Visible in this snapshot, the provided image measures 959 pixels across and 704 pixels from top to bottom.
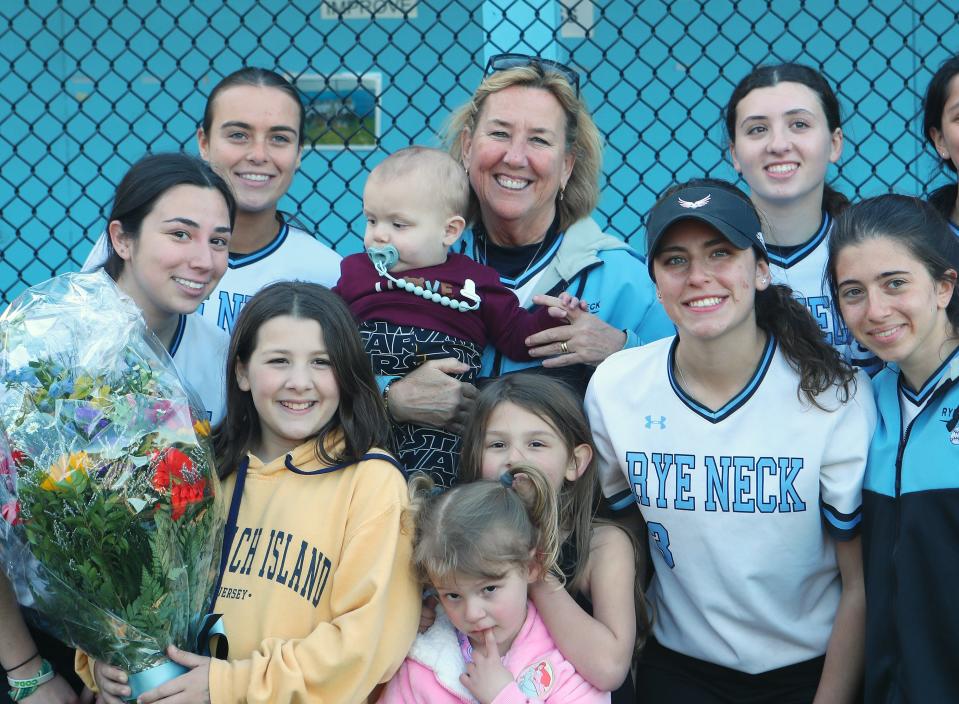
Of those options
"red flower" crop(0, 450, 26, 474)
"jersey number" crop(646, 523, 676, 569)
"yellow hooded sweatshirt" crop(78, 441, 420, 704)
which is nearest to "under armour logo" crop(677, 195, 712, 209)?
"jersey number" crop(646, 523, 676, 569)

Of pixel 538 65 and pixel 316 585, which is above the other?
pixel 538 65

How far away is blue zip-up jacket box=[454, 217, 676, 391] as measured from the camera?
3188 mm

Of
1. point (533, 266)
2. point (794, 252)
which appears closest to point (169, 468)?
point (533, 266)

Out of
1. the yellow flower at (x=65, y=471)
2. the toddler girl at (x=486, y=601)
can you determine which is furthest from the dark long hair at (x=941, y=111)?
the yellow flower at (x=65, y=471)

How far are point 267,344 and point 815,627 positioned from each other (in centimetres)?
144

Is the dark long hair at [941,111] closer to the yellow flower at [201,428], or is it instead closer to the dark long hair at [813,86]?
the dark long hair at [813,86]

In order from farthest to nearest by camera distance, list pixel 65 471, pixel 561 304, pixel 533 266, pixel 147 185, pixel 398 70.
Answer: pixel 398 70, pixel 533 266, pixel 561 304, pixel 147 185, pixel 65 471

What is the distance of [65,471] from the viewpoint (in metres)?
2.03

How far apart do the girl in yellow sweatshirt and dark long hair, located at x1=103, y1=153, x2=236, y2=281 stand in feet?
1.31

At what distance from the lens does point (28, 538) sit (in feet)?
6.86

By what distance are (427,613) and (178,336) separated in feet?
3.30

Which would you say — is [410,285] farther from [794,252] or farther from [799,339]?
[794,252]

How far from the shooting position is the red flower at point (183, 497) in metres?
2.11

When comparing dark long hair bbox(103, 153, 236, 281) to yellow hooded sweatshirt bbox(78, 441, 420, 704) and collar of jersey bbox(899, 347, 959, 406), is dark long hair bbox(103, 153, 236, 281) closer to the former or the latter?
yellow hooded sweatshirt bbox(78, 441, 420, 704)
